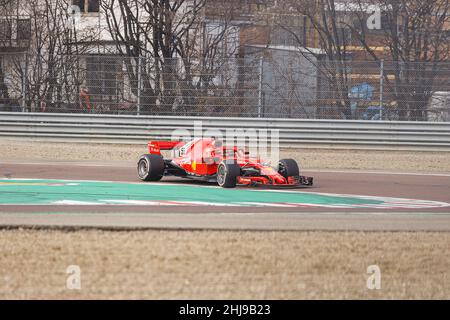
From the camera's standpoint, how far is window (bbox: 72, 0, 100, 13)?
35.3 m

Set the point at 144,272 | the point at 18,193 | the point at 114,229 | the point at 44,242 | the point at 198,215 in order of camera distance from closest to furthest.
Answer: the point at 144,272 → the point at 44,242 → the point at 114,229 → the point at 198,215 → the point at 18,193

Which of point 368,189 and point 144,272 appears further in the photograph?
point 368,189

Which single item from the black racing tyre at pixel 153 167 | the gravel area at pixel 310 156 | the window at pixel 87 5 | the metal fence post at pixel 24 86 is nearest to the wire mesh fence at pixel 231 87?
the metal fence post at pixel 24 86

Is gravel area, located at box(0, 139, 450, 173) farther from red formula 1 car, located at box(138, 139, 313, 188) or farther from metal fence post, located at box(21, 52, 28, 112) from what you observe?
red formula 1 car, located at box(138, 139, 313, 188)

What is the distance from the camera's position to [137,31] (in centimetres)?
2908

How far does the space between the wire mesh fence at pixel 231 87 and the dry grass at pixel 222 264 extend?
45.8 feet

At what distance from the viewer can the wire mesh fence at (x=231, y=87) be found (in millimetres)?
23703

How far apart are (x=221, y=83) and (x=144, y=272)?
1716 cm

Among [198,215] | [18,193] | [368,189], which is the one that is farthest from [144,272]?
[368,189]

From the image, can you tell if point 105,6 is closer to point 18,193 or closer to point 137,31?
point 137,31

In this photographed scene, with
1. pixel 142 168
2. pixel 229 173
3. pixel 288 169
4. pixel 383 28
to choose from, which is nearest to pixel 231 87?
pixel 383 28

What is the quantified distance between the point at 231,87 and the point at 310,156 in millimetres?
3573

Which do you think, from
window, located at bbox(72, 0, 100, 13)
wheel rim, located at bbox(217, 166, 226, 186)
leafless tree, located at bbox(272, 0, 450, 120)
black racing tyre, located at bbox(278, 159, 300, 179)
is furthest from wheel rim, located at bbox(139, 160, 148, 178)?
window, located at bbox(72, 0, 100, 13)

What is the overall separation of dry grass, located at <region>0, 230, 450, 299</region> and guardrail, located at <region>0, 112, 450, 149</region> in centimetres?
1355
